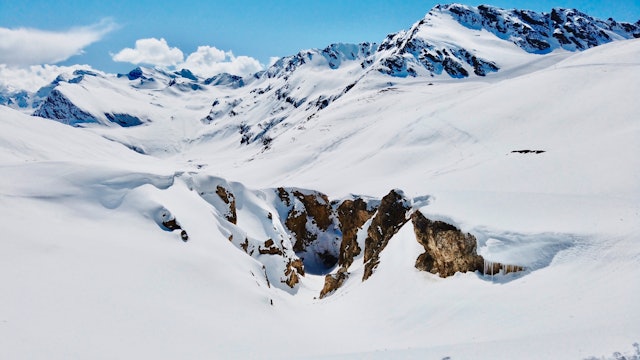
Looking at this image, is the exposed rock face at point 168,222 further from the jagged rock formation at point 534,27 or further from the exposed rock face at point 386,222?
the jagged rock formation at point 534,27

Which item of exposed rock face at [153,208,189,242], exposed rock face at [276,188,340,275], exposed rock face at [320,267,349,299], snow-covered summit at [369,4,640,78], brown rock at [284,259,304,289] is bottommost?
exposed rock face at [276,188,340,275]

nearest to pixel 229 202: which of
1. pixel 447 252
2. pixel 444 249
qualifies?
pixel 444 249

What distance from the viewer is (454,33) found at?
165m

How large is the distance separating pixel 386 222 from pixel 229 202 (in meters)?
15.3

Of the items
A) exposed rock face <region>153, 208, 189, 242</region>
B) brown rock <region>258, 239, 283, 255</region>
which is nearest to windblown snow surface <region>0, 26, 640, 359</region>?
exposed rock face <region>153, 208, 189, 242</region>

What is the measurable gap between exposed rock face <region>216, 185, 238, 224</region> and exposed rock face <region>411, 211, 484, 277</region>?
62.3 ft

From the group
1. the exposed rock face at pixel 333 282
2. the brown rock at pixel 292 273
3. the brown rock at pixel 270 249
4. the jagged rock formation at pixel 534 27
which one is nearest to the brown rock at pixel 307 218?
the brown rock at pixel 292 273

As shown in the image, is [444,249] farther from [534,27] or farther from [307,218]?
[534,27]

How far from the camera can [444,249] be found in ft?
73.5

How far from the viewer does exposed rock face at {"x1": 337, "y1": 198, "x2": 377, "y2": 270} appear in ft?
136

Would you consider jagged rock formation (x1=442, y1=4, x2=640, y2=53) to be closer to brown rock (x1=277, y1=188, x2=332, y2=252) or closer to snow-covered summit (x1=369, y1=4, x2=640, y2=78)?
snow-covered summit (x1=369, y1=4, x2=640, y2=78)

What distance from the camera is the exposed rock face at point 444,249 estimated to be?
20.9 m

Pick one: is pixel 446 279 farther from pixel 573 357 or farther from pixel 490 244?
pixel 573 357

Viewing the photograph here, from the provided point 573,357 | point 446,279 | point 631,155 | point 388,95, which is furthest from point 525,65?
point 573,357
